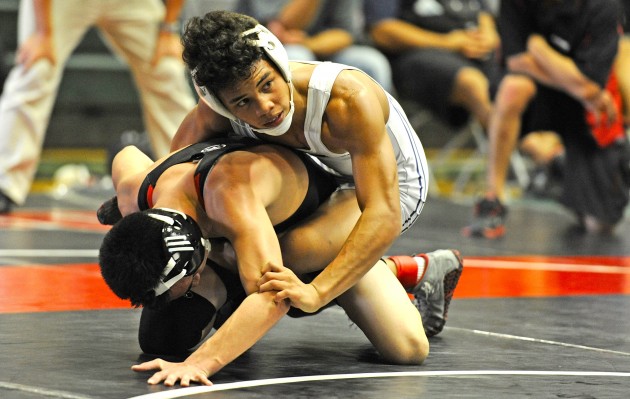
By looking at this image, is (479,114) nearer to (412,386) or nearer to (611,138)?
(611,138)

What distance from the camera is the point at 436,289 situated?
347 centimetres

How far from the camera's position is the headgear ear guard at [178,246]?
2.76m

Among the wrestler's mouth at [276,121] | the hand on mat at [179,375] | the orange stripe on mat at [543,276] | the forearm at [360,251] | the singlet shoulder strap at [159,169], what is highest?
the wrestler's mouth at [276,121]

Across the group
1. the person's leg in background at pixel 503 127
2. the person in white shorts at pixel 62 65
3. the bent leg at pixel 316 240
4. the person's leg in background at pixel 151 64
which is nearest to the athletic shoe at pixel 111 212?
the bent leg at pixel 316 240

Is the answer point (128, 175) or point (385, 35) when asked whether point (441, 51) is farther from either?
point (128, 175)

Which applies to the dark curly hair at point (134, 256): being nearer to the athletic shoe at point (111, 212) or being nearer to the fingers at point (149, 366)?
the fingers at point (149, 366)

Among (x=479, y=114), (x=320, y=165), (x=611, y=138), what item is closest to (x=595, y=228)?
(x=611, y=138)

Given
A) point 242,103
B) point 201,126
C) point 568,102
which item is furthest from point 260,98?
point 568,102

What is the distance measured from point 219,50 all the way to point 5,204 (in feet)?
11.9

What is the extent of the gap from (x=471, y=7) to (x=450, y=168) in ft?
6.88

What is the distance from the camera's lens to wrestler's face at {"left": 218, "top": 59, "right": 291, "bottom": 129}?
284cm

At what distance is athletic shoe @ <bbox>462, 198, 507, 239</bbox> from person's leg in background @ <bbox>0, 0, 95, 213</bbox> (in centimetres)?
216

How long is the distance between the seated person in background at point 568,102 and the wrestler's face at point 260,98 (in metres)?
Result: 3.20

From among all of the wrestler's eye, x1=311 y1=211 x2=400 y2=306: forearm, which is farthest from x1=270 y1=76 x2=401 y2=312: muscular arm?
the wrestler's eye
